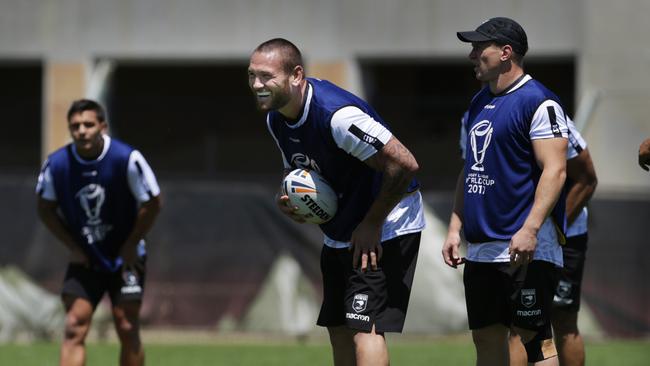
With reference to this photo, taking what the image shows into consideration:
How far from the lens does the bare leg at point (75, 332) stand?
871 centimetres

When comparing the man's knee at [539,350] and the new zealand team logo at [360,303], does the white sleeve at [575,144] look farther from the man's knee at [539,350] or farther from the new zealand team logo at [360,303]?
the new zealand team logo at [360,303]

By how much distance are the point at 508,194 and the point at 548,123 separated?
447mm

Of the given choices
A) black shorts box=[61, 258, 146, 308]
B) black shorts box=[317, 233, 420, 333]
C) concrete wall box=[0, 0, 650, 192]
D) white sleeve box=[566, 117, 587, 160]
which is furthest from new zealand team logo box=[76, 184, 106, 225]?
concrete wall box=[0, 0, 650, 192]

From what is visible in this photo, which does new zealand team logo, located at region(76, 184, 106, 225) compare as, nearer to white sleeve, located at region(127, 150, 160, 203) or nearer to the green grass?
white sleeve, located at region(127, 150, 160, 203)

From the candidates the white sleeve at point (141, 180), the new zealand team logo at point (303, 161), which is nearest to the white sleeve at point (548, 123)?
the new zealand team logo at point (303, 161)

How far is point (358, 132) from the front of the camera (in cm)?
666

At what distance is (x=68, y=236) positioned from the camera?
9164 millimetres

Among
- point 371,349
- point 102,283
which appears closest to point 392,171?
point 371,349

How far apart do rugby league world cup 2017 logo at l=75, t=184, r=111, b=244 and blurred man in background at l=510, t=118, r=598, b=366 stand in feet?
10.7

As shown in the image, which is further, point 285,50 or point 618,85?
point 618,85

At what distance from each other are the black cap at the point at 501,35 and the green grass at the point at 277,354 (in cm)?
549

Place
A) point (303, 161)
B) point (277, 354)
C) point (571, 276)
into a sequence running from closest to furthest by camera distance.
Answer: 1. point (303, 161)
2. point (571, 276)
3. point (277, 354)

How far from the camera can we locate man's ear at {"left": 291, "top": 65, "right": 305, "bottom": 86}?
6777 millimetres

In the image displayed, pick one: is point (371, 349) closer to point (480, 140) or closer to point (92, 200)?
point (480, 140)
